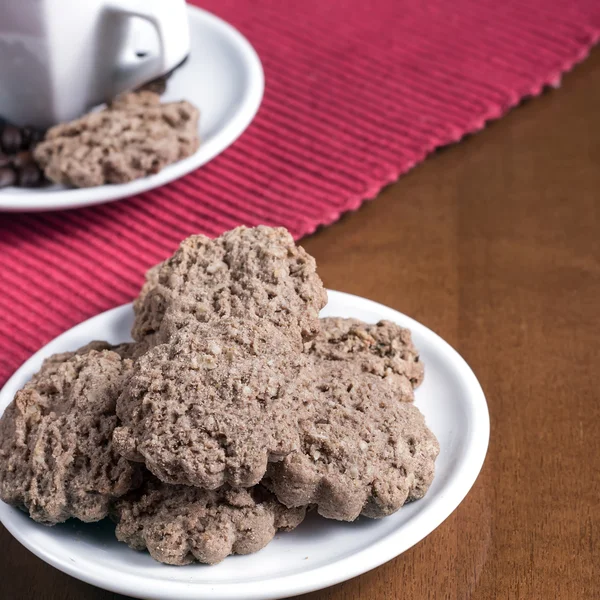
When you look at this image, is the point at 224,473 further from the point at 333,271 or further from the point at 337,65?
the point at 337,65

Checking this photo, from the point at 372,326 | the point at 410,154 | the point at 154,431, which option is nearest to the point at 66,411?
the point at 154,431

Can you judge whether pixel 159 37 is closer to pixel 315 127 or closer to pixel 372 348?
pixel 315 127

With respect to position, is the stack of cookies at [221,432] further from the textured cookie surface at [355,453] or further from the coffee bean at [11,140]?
the coffee bean at [11,140]

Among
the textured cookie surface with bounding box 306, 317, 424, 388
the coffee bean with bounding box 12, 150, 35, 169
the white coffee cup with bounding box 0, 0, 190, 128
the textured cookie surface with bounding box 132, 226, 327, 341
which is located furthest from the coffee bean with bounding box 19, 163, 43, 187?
the textured cookie surface with bounding box 306, 317, 424, 388

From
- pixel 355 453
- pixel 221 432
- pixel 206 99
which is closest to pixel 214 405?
pixel 221 432

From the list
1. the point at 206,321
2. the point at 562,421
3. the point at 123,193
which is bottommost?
Answer: the point at 562,421

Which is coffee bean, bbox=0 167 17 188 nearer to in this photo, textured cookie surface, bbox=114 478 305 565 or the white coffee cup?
the white coffee cup
